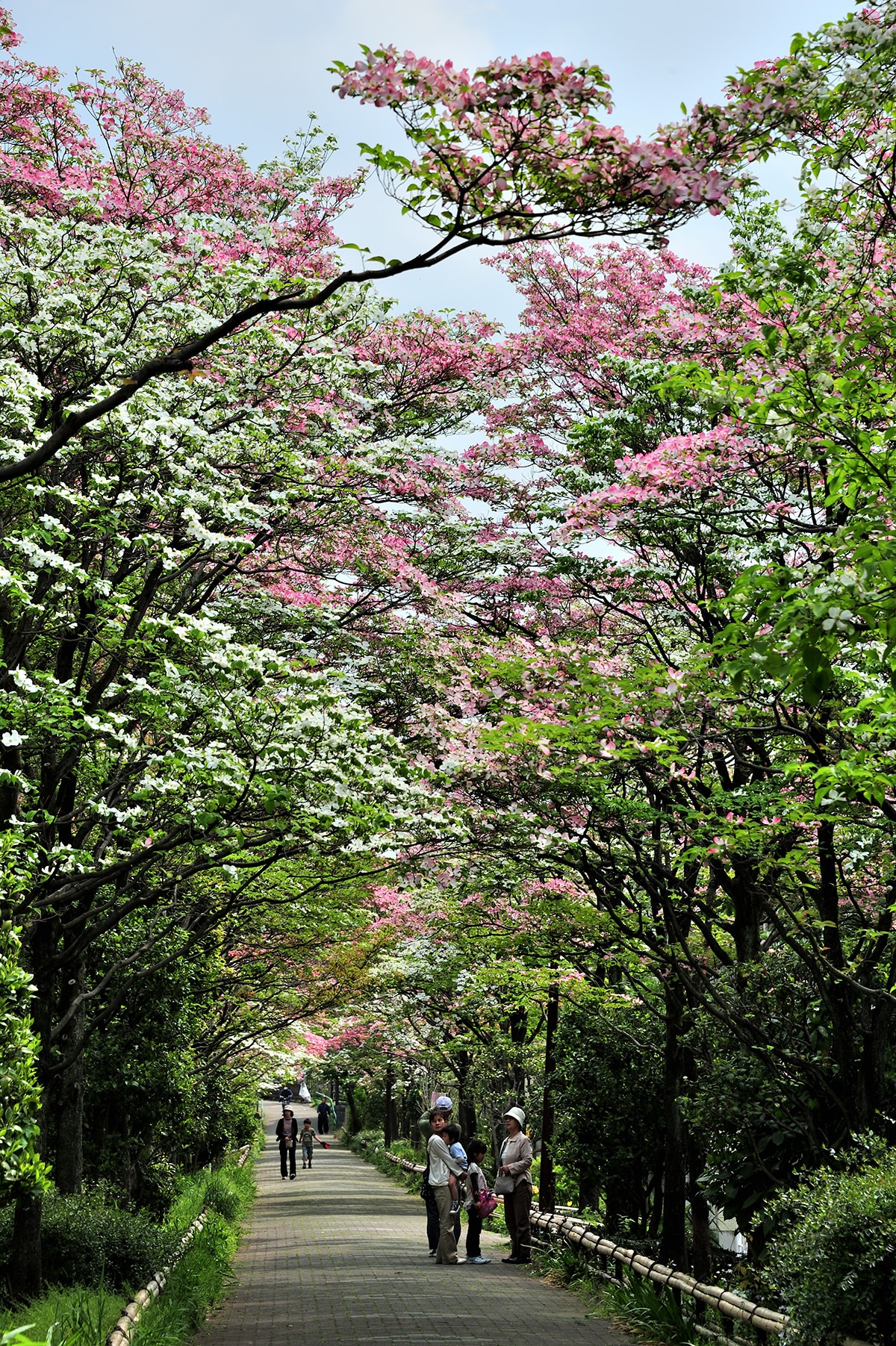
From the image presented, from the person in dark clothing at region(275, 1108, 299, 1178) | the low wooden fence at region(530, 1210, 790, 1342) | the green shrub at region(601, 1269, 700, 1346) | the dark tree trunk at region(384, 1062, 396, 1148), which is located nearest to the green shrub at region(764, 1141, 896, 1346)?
the low wooden fence at region(530, 1210, 790, 1342)

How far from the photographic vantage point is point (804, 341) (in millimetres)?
6359

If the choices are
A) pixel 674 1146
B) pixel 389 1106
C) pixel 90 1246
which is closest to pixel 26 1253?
pixel 90 1246

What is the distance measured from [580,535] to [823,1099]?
5.30m

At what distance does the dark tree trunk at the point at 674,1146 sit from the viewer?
41.4 feet

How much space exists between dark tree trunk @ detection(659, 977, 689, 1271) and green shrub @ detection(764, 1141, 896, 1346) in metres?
5.07

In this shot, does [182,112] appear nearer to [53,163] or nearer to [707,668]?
[53,163]

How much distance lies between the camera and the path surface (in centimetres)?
1020

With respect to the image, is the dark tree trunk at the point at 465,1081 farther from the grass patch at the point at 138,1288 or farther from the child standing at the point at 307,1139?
the child standing at the point at 307,1139

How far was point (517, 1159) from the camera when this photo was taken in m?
15.0

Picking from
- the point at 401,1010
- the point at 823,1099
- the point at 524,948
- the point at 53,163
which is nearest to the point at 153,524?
the point at 53,163

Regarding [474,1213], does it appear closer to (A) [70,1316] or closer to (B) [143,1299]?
(B) [143,1299]

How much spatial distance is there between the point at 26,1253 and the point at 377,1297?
406cm

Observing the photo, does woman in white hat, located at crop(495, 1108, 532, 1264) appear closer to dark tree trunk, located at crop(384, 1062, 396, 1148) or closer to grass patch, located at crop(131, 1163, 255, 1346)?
grass patch, located at crop(131, 1163, 255, 1346)

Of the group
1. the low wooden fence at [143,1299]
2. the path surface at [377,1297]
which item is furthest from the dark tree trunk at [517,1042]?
the low wooden fence at [143,1299]
